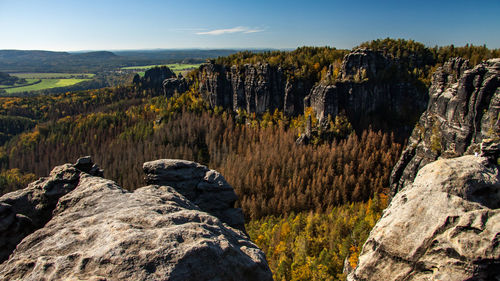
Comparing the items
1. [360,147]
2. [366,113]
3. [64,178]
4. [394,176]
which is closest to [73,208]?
[64,178]

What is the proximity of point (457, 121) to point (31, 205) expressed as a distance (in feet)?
224

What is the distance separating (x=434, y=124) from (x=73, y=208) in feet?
222

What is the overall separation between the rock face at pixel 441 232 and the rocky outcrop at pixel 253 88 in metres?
112

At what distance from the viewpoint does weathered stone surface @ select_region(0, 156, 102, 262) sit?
1919cm

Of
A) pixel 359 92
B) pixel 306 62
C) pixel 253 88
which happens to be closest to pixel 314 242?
pixel 359 92

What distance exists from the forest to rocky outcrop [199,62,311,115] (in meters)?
5.20

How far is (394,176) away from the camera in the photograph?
205ft

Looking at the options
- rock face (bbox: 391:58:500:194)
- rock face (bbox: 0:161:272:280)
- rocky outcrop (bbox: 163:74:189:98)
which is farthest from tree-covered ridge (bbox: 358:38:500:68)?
rock face (bbox: 0:161:272:280)

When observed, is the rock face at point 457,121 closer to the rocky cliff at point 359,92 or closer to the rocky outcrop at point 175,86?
the rocky cliff at point 359,92

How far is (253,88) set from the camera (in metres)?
132

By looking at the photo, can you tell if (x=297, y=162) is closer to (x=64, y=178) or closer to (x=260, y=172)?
(x=260, y=172)

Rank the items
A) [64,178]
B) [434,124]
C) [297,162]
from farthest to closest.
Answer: [297,162], [434,124], [64,178]

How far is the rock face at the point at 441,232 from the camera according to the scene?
10664 millimetres

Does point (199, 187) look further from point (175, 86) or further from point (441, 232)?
point (175, 86)
